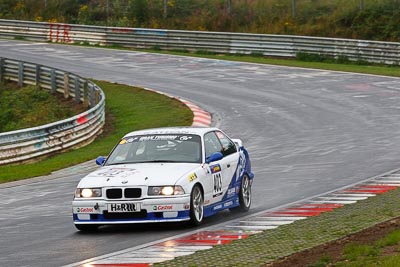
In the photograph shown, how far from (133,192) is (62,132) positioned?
43.5 feet

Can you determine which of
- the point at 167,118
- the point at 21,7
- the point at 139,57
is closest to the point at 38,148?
the point at 167,118

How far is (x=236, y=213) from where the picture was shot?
15023mm

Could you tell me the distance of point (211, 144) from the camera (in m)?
→ 14.8

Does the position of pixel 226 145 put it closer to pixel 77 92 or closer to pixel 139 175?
pixel 139 175

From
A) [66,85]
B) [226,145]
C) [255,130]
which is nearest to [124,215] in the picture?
[226,145]

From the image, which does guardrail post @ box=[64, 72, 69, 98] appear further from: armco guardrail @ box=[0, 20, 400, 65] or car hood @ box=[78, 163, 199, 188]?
car hood @ box=[78, 163, 199, 188]

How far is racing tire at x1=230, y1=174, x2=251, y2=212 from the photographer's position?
49.9 ft

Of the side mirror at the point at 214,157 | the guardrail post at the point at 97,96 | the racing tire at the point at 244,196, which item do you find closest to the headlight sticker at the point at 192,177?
the side mirror at the point at 214,157

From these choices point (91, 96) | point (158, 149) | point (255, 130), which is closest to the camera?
point (158, 149)

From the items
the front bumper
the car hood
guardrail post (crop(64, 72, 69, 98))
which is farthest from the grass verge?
the front bumper

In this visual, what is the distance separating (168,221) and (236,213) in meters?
2.04

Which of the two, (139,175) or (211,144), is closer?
(139,175)

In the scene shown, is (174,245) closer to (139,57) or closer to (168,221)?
(168,221)

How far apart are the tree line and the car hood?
34.1 metres
